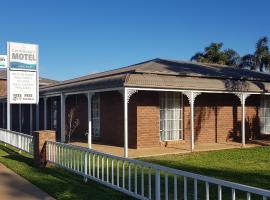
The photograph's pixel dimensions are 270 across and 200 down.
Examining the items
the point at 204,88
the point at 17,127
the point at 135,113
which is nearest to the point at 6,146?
the point at 135,113

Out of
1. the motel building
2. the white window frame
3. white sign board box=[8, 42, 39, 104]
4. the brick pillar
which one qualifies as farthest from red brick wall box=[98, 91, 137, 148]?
the brick pillar

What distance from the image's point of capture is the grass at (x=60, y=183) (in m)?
7.79

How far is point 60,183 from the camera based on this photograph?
897cm

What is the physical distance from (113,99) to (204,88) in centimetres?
437

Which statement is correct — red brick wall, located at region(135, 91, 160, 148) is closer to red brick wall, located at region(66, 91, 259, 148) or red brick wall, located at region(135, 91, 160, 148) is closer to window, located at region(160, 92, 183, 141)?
red brick wall, located at region(66, 91, 259, 148)

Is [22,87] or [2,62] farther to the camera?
[2,62]

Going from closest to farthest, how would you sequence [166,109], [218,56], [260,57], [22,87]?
[22,87] < [166,109] < [260,57] < [218,56]

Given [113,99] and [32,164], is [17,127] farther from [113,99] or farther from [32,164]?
[32,164]

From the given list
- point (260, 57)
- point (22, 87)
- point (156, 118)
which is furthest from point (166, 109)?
point (260, 57)

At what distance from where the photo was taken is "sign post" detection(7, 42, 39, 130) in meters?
15.8

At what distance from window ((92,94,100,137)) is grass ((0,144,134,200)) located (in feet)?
22.9

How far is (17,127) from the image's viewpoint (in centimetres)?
2984

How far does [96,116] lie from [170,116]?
13.0 ft

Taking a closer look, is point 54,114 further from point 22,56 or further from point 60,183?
point 60,183
